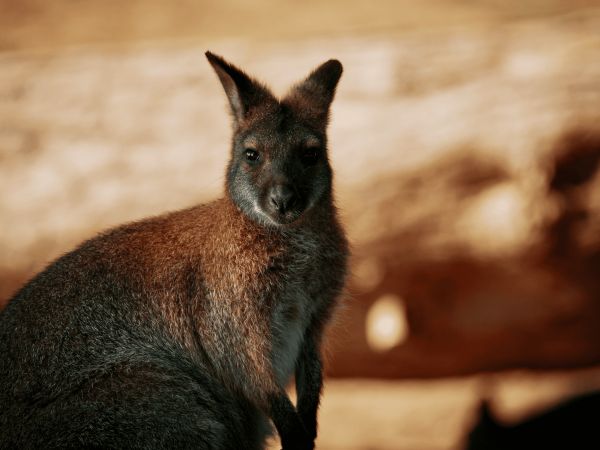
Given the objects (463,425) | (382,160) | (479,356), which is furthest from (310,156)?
(479,356)

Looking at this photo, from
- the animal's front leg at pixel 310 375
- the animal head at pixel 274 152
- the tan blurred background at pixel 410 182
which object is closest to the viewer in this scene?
the animal head at pixel 274 152

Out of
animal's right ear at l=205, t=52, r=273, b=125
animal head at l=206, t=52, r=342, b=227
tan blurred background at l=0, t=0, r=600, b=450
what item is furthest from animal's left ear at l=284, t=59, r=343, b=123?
tan blurred background at l=0, t=0, r=600, b=450

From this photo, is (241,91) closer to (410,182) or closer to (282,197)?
(282,197)

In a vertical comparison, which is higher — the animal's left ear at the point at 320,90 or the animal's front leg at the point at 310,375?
the animal's left ear at the point at 320,90

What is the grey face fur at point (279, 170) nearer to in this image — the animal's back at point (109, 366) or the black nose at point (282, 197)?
the black nose at point (282, 197)

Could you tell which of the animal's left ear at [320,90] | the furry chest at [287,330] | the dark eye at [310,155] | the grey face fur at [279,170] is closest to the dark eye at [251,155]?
Result: the grey face fur at [279,170]

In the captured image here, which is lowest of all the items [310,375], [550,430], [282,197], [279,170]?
[550,430]

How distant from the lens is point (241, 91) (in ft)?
19.3

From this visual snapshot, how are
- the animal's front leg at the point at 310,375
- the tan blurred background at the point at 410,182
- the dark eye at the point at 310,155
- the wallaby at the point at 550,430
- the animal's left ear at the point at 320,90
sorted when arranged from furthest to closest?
the tan blurred background at the point at 410,182 → the animal's left ear at the point at 320,90 → the wallaby at the point at 550,430 → the animal's front leg at the point at 310,375 → the dark eye at the point at 310,155

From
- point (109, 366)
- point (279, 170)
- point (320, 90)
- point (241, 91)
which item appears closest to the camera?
point (109, 366)

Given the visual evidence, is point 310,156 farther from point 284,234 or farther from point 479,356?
point 479,356

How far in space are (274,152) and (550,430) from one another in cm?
273

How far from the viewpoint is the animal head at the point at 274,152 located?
5.58 meters

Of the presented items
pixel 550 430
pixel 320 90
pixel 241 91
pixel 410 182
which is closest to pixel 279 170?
pixel 241 91
